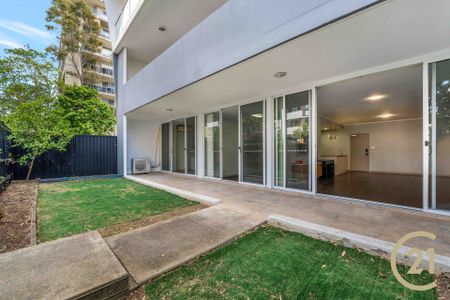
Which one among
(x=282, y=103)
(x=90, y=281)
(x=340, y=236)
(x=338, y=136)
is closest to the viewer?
(x=90, y=281)

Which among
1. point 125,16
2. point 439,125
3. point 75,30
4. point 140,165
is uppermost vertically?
point 75,30

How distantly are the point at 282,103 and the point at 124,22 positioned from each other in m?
6.40

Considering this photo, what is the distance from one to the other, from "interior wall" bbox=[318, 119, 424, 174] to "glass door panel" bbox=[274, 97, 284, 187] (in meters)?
4.52

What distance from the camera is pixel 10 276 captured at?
1652 mm

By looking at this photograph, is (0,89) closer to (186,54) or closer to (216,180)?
(186,54)

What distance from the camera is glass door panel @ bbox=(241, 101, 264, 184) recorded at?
564cm

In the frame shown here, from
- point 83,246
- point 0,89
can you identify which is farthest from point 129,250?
point 0,89

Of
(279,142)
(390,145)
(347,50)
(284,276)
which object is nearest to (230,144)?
(279,142)

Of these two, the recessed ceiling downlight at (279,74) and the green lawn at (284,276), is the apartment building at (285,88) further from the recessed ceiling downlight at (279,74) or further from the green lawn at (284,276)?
the green lawn at (284,276)

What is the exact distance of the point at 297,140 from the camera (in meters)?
4.88

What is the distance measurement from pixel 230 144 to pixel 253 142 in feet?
3.61

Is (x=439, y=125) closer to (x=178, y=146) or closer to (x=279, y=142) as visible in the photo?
(x=279, y=142)

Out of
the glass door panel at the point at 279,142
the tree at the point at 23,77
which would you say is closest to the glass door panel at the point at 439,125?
the glass door panel at the point at 279,142

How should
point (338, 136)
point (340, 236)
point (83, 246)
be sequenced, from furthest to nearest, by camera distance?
point (338, 136), point (340, 236), point (83, 246)
